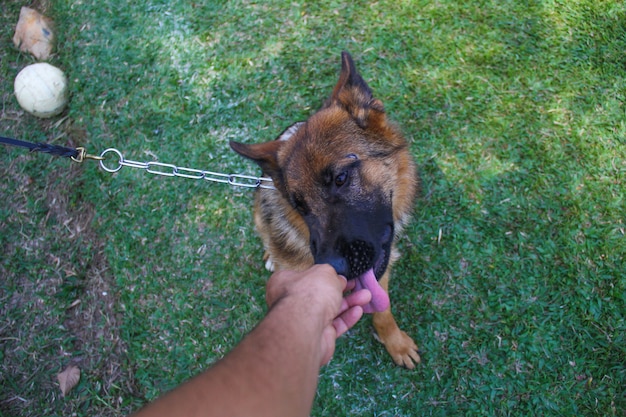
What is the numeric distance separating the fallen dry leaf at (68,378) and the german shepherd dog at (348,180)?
266cm

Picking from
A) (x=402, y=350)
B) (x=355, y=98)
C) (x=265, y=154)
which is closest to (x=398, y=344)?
(x=402, y=350)

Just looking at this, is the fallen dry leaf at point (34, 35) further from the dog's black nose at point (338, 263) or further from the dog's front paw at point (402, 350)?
the dog's front paw at point (402, 350)

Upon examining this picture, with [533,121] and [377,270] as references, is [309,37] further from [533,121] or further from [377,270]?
[377,270]

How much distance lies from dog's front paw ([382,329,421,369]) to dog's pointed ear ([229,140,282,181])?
A: 5.67ft

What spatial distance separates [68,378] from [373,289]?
3.24 m

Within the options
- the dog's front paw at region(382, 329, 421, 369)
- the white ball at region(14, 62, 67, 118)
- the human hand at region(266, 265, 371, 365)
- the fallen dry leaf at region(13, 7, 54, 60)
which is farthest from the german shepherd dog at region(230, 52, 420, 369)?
the fallen dry leaf at region(13, 7, 54, 60)

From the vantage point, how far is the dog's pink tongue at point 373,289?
9.01ft

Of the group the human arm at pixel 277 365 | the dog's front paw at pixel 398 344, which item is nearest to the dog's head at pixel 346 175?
the human arm at pixel 277 365

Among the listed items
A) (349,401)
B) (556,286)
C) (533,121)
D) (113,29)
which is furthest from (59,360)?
(533,121)

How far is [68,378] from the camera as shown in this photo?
4.05 m

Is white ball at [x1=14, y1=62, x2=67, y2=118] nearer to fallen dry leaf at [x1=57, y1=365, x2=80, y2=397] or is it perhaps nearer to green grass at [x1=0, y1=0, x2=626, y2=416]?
green grass at [x1=0, y1=0, x2=626, y2=416]

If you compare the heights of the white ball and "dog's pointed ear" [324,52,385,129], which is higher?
"dog's pointed ear" [324,52,385,129]

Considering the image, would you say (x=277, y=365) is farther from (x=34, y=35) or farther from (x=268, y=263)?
(x=34, y=35)

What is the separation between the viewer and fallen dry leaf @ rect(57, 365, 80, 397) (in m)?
4.02
